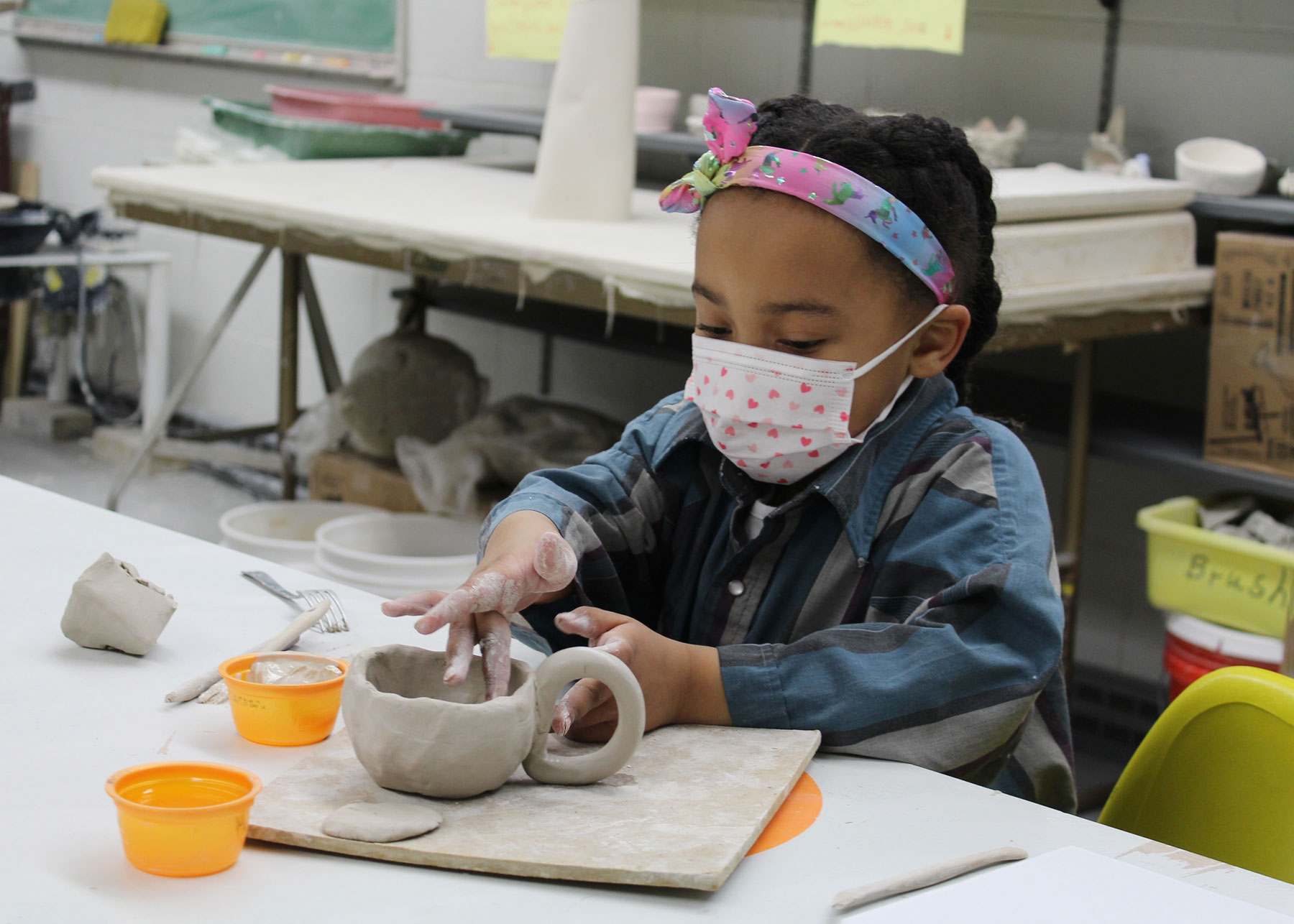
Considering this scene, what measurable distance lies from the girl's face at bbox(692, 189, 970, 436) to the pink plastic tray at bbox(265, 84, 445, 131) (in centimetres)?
230

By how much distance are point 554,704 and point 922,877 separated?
9.2 inches

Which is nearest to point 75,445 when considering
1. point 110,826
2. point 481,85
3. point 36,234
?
point 36,234

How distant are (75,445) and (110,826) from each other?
425 centimetres

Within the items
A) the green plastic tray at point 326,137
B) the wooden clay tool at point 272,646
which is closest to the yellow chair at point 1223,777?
the wooden clay tool at point 272,646

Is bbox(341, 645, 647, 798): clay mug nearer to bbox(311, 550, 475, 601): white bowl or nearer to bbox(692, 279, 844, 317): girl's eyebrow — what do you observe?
bbox(692, 279, 844, 317): girl's eyebrow

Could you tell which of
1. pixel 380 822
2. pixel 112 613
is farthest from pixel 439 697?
pixel 112 613

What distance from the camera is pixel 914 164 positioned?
102cm

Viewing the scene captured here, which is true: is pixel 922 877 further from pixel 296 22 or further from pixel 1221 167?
pixel 296 22

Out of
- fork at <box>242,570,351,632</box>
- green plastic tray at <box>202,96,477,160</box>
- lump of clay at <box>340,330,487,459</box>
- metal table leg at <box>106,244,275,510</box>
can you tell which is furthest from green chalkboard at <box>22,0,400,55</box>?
fork at <box>242,570,351,632</box>

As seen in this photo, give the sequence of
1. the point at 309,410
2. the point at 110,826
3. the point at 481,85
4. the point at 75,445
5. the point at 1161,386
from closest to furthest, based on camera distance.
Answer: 1. the point at 110,826
2. the point at 1161,386
3. the point at 309,410
4. the point at 481,85
5. the point at 75,445

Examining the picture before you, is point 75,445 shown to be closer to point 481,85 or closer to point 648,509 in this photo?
point 481,85

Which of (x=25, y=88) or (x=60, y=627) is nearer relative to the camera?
(x=60, y=627)

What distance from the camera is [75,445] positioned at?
4.62 m

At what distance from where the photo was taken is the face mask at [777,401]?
3.36 feet
